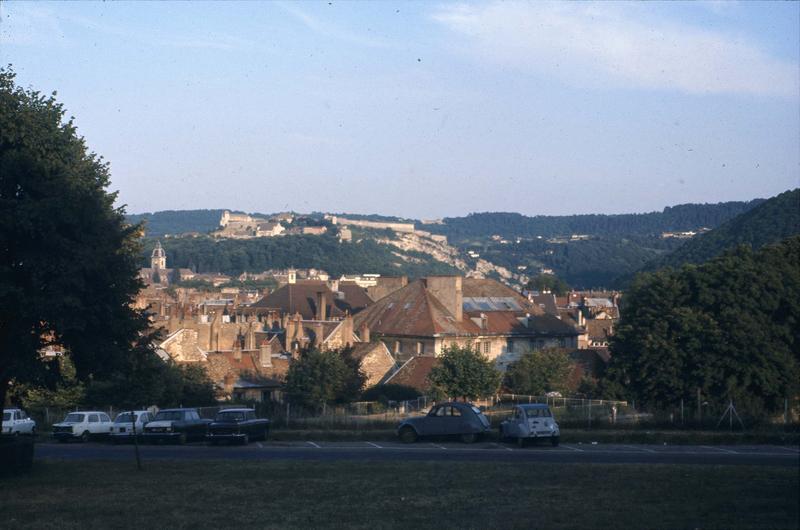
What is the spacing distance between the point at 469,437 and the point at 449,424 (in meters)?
0.87

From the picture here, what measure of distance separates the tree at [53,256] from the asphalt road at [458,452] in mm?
6086

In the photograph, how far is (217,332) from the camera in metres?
67.0

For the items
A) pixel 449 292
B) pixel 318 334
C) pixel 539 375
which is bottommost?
pixel 539 375

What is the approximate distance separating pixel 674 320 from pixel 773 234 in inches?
2404

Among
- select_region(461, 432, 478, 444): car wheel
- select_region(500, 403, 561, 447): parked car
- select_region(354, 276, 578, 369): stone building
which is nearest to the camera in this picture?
→ select_region(500, 403, 561, 447): parked car

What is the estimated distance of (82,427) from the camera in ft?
132

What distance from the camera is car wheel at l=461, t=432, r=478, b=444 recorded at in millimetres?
34750

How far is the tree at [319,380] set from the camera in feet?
169

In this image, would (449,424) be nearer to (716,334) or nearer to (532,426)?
(532,426)

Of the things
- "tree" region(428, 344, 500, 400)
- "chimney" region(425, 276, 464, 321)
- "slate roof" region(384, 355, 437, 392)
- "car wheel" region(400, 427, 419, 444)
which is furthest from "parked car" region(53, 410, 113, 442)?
"chimney" region(425, 276, 464, 321)

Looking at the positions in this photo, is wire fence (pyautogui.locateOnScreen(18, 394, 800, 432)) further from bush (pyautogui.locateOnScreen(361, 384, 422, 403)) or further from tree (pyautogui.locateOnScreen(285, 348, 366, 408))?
bush (pyautogui.locateOnScreen(361, 384, 422, 403))

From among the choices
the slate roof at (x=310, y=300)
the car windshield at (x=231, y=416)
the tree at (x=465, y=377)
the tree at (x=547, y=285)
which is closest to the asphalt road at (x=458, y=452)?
the car windshield at (x=231, y=416)

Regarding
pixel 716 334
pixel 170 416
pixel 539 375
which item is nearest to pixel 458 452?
pixel 170 416

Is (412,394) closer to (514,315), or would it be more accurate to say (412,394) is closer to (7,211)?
(514,315)
